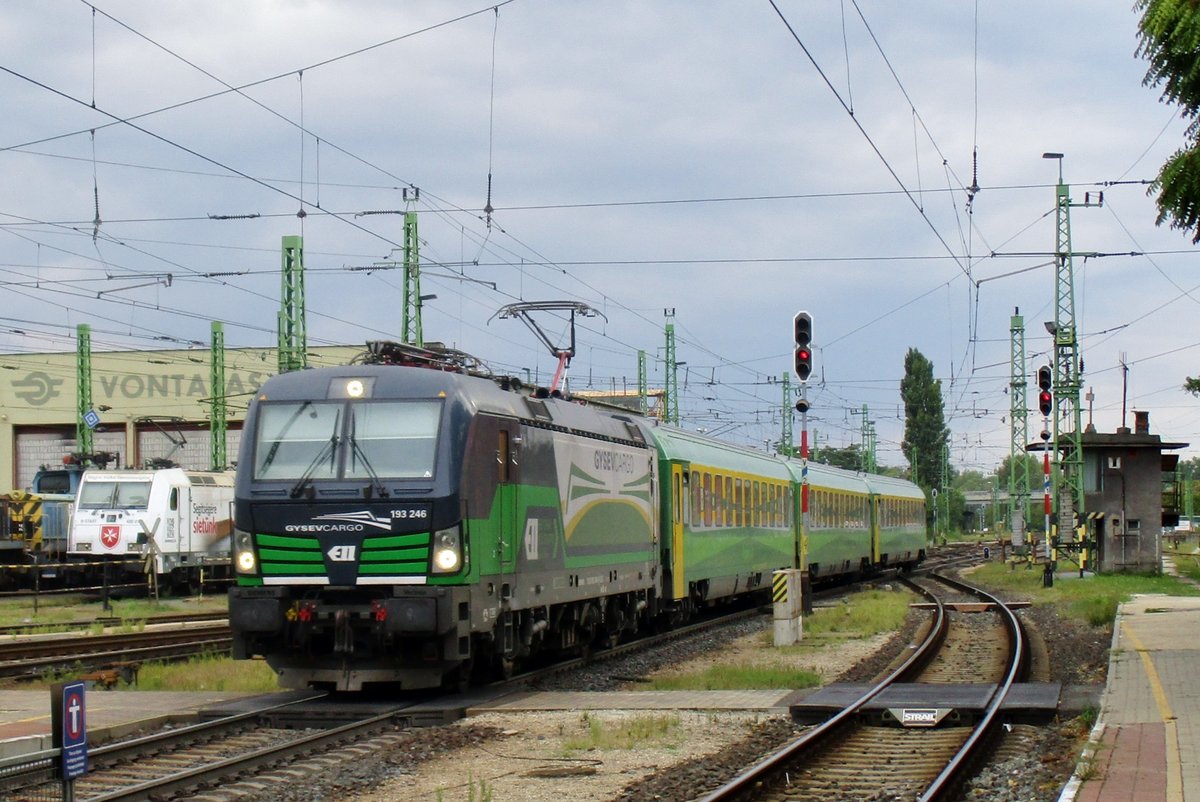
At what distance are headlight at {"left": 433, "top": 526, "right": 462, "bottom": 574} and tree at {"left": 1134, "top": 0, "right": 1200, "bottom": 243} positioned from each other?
21.9 ft

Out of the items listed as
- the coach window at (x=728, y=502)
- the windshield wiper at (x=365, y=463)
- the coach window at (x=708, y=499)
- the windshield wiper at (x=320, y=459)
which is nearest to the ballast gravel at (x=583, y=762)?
the windshield wiper at (x=365, y=463)

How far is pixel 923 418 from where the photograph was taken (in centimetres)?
9881

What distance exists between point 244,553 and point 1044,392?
78.2 feet

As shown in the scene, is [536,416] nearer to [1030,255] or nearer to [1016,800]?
[1016,800]

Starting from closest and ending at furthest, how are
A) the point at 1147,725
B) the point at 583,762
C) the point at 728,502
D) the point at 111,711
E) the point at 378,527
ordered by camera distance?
the point at 583,762 < the point at 1147,725 < the point at 111,711 < the point at 378,527 < the point at 728,502

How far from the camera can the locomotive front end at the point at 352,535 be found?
13727 millimetres

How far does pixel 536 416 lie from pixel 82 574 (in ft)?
74.4

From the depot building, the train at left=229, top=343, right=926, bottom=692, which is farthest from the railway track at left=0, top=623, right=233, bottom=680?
the depot building

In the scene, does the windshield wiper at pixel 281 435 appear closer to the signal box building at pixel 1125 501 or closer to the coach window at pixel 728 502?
the coach window at pixel 728 502

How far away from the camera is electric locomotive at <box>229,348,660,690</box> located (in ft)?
45.1

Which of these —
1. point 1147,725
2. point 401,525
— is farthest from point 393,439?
point 1147,725

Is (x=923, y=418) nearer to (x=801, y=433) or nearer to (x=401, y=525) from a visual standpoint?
(x=801, y=433)

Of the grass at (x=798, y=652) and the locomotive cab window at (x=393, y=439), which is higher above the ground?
the locomotive cab window at (x=393, y=439)

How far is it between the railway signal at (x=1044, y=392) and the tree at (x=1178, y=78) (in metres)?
23.1
